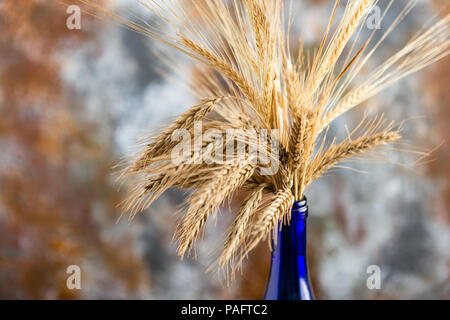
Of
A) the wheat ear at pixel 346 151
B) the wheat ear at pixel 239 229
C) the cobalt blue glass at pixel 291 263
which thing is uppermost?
the wheat ear at pixel 346 151

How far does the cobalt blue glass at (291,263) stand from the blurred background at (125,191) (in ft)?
1.56

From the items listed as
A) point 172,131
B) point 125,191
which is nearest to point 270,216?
point 172,131

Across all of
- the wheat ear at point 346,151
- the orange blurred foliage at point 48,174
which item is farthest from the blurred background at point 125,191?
the wheat ear at point 346,151

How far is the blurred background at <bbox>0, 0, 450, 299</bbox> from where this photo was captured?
108 centimetres

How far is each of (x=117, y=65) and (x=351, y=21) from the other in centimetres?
72

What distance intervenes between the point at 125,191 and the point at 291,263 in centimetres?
68

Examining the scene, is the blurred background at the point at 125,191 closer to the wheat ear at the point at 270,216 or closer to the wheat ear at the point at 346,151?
the wheat ear at the point at 346,151

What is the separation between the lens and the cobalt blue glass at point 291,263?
2.09ft

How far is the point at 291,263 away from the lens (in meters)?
0.64

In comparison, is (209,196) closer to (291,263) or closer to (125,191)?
(291,263)

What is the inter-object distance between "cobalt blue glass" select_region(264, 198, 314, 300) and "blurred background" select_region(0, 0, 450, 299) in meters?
0.48

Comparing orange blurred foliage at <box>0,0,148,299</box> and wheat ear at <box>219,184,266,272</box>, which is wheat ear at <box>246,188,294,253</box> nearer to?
wheat ear at <box>219,184,266,272</box>
